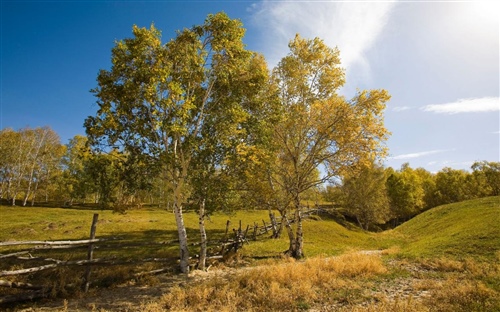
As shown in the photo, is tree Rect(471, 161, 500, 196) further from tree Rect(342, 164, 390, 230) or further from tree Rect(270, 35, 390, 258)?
tree Rect(270, 35, 390, 258)

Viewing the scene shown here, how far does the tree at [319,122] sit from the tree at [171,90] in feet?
14.1

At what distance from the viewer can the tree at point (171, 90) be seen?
12.9m

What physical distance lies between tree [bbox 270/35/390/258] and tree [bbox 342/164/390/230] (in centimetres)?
3732

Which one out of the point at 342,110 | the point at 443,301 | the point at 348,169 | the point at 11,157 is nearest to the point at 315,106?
the point at 342,110

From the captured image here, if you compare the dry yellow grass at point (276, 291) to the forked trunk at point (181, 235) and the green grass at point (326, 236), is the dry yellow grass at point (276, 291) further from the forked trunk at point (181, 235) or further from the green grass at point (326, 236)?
the green grass at point (326, 236)

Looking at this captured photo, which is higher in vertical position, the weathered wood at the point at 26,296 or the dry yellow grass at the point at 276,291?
the dry yellow grass at the point at 276,291

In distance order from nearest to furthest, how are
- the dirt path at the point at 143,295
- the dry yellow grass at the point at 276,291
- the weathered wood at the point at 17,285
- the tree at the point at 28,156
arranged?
the dry yellow grass at the point at 276,291 → the dirt path at the point at 143,295 → the weathered wood at the point at 17,285 → the tree at the point at 28,156

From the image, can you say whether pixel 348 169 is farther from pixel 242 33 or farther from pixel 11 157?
pixel 11 157

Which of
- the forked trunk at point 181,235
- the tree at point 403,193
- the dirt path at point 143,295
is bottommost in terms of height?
the dirt path at point 143,295

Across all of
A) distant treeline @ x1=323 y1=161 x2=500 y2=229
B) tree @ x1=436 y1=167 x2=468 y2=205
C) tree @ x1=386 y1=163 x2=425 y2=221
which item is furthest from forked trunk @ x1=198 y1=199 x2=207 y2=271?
tree @ x1=436 y1=167 x2=468 y2=205

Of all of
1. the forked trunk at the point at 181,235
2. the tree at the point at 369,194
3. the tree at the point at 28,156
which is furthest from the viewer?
the tree at the point at 369,194

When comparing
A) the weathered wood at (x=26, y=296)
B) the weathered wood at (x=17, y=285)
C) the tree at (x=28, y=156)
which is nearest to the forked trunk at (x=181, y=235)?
the weathered wood at (x=26, y=296)

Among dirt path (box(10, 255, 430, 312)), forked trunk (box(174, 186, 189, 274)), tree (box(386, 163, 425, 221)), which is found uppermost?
tree (box(386, 163, 425, 221))

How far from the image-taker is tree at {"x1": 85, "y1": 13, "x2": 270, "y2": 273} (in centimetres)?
1292
